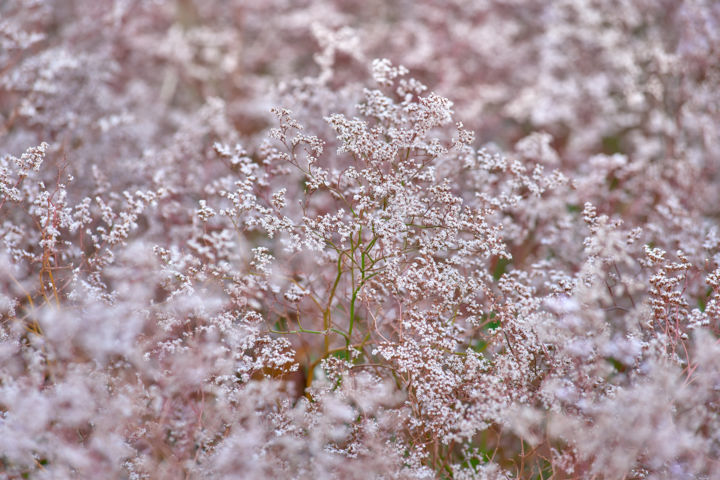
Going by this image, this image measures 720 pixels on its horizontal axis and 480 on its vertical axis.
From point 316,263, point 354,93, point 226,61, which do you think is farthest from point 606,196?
point 226,61

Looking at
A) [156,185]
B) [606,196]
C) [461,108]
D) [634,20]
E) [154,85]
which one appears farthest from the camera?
[154,85]

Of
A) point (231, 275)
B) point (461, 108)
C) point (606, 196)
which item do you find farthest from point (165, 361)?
point (461, 108)

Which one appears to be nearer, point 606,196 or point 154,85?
point 606,196

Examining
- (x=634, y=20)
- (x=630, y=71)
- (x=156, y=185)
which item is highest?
(x=634, y=20)

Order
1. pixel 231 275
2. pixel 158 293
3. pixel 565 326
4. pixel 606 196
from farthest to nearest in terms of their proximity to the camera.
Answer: pixel 606 196 < pixel 158 293 < pixel 231 275 < pixel 565 326

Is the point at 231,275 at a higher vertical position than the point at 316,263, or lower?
lower

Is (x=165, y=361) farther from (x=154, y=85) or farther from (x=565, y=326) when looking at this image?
(x=154, y=85)

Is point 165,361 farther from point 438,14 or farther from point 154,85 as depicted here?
point 154,85
